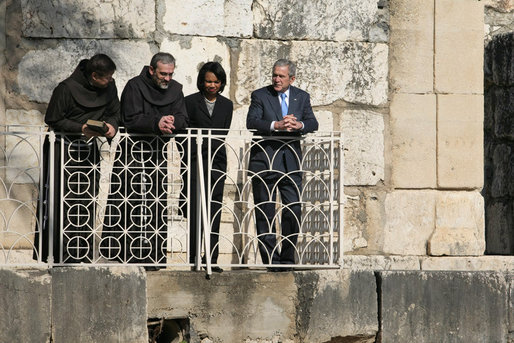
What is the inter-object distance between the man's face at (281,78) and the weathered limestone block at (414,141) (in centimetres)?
158

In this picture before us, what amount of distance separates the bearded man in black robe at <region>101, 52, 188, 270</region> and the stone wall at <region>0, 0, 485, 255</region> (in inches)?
50.3

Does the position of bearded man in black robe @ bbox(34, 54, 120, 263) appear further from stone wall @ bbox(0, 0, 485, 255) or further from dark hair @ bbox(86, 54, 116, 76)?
stone wall @ bbox(0, 0, 485, 255)

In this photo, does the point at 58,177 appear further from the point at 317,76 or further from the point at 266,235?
the point at 317,76

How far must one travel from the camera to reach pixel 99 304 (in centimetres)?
884

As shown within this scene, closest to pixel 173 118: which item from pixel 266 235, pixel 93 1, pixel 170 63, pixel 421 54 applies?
pixel 170 63

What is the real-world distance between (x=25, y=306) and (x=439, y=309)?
296 centimetres

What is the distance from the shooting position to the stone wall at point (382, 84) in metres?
10.8

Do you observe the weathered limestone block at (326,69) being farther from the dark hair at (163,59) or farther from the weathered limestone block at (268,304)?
the weathered limestone block at (268,304)

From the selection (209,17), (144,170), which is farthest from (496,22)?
(144,170)

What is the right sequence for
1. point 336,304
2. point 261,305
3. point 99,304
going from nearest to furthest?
point 99,304, point 261,305, point 336,304

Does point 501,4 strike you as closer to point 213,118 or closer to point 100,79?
point 213,118

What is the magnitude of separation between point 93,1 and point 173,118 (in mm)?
1915

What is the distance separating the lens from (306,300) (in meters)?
9.24

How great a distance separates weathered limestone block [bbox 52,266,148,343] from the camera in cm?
878
